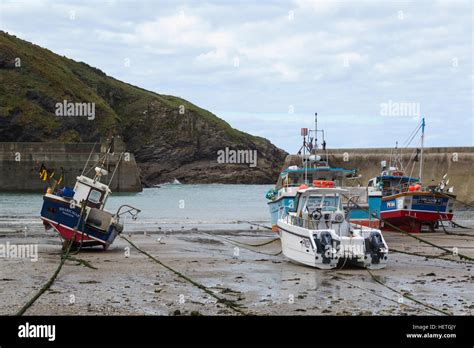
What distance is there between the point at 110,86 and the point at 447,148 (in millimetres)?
126045

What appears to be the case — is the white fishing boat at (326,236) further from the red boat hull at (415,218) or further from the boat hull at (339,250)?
the red boat hull at (415,218)

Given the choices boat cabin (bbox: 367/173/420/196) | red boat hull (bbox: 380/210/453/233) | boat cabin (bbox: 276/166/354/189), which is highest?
boat cabin (bbox: 276/166/354/189)

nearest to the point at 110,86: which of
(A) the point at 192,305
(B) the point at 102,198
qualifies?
(B) the point at 102,198

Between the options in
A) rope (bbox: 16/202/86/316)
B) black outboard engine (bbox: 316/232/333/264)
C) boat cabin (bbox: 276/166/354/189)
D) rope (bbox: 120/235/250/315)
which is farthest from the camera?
boat cabin (bbox: 276/166/354/189)

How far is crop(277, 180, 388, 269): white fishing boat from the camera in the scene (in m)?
21.1

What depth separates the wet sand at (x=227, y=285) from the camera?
15.2 m

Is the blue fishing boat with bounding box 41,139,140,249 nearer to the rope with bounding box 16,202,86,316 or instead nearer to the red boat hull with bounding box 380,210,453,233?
the rope with bounding box 16,202,86,316

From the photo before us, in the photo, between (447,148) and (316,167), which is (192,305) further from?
(447,148)

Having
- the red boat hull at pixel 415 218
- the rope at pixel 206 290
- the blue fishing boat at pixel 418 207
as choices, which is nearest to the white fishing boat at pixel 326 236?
the rope at pixel 206 290

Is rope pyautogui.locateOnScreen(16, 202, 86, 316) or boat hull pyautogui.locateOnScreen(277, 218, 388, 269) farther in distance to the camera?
boat hull pyautogui.locateOnScreen(277, 218, 388, 269)

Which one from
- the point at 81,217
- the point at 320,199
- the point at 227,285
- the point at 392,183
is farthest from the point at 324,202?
the point at 392,183

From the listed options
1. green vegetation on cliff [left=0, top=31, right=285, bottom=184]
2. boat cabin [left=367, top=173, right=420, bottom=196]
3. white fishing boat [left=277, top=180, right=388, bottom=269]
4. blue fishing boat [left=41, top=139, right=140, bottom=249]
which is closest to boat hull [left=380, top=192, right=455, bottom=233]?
boat cabin [left=367, top=173, right=420, bottom=196]

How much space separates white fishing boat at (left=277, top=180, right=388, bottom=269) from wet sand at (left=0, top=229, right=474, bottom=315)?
1.18ft

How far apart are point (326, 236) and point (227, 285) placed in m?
3.84
